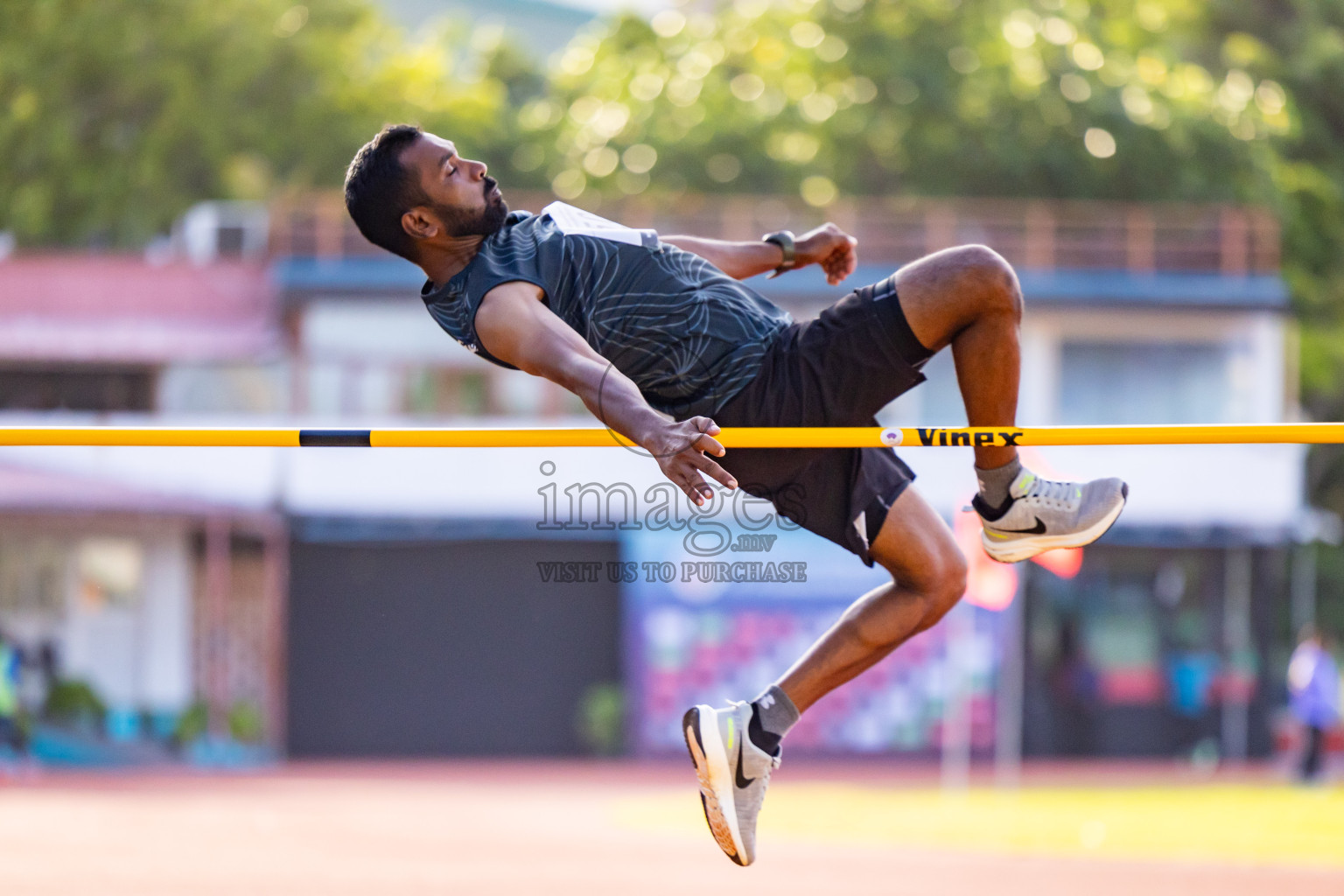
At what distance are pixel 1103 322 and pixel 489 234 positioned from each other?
19.2m

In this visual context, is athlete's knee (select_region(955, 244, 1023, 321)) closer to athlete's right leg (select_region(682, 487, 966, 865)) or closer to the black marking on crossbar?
Result: athlete's right leg (select_region(682, 487, 966, 865))

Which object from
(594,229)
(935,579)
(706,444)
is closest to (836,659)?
(935,579)

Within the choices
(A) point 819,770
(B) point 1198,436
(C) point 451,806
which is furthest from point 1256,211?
(B) point 1198,436

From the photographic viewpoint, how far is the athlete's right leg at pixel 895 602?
14.7ft

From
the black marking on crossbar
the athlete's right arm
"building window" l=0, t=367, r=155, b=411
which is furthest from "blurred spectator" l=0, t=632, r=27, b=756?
the athlete's right arm

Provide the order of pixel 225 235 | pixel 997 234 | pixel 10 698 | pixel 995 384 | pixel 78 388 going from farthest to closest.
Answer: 1. pixel 225 235
2. pixel 78 388
3. pixel 997 234
4. pixel 10 698
5. pixel 995 384

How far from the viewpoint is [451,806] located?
16.9 metres

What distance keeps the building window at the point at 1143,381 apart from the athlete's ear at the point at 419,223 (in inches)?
753

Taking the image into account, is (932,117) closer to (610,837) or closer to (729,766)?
(610,837)

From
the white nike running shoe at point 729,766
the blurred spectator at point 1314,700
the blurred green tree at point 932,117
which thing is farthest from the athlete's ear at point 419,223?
the blurred green tree at point 932,117

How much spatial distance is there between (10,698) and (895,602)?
14926mm

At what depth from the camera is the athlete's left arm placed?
4.88 metres

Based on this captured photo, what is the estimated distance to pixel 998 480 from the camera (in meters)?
4.48

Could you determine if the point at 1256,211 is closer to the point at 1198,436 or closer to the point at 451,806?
the point at 451,806
